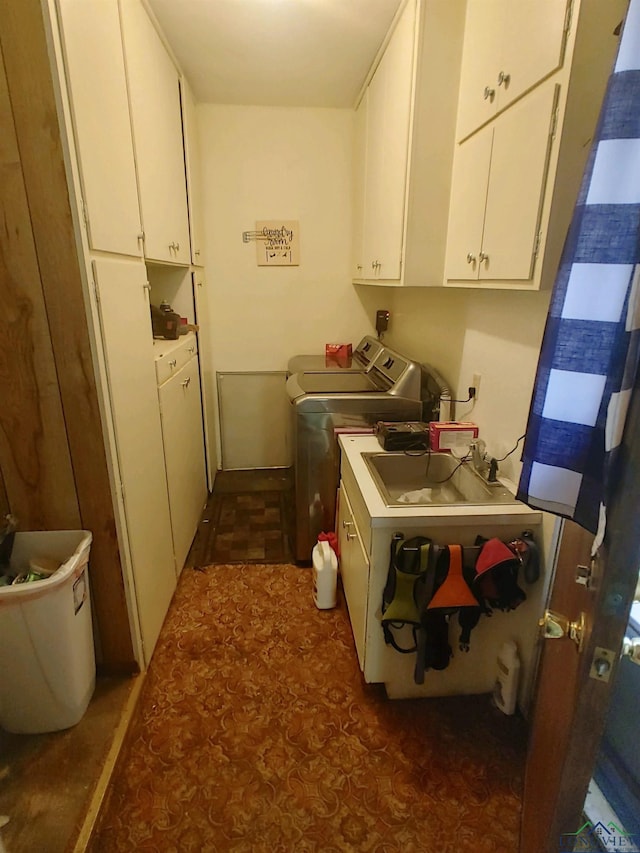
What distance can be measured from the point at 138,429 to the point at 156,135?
1.30m

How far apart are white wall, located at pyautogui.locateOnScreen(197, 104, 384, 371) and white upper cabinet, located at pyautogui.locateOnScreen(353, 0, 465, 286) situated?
0.80 metres

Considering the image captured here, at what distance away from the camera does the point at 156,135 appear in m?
1.97

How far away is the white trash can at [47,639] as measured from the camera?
1303mm

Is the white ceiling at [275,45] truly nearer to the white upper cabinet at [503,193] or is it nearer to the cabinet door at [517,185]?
the white upper cabinet at [503,193]

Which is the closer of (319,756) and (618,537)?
(618,537)

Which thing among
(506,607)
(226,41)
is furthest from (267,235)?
(506,607)

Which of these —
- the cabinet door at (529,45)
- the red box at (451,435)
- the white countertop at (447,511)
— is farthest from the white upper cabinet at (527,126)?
the white countertop at (447,511)

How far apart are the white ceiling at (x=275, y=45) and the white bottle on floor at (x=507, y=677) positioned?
248 cm

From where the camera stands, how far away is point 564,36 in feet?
3.35

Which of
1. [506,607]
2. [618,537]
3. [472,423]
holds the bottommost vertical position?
[506,607]

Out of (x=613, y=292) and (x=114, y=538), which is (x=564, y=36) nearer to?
(x=613, y=292)

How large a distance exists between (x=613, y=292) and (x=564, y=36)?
754 millimetres

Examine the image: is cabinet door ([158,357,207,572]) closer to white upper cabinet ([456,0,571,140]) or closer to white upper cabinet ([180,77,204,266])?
white upper cabinet ([180,77,204,266])

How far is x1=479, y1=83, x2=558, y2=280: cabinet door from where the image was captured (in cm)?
112
